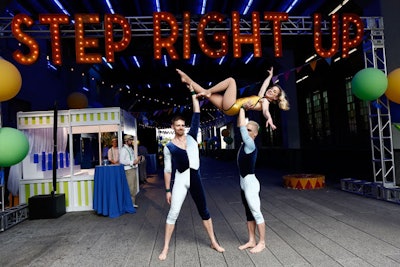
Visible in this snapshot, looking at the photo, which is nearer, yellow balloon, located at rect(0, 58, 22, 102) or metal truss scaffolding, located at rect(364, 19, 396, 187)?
yellow balloon, located at rect(0, 58, 22, 102)

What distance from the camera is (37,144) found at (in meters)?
7.38

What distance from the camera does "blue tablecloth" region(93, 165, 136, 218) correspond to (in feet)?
21.1

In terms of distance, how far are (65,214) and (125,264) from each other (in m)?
3.94

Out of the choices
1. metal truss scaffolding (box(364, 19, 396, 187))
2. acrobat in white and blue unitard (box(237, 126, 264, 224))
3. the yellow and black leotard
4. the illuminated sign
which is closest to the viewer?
the yellow and black leotard

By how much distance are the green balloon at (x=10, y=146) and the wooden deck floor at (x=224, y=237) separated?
1.33 meters

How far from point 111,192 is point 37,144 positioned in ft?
8.26

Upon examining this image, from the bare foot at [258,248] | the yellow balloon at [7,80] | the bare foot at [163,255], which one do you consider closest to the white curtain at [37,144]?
the yellow balloon at [7,80]

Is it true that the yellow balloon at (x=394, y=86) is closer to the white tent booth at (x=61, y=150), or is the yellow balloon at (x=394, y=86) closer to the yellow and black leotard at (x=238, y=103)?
the yellow and black leotard at (x=238, y=103)

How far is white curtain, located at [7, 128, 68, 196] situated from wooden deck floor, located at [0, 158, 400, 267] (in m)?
1.32

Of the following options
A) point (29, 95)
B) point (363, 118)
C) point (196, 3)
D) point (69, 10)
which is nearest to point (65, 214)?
point (29, 95)

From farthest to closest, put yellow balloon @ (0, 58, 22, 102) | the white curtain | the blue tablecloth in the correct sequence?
the white curtain
the blue tablecloth
yellow balloon @ (0, 58, 22, 102)

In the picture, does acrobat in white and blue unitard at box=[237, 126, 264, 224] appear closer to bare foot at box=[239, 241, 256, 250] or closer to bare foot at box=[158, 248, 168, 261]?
bare foot at box=[239, 241, 256, 250]

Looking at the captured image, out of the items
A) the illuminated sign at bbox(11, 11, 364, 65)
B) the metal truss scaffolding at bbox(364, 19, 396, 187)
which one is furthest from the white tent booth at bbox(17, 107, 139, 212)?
the metal truss scaffolding at bbox(364, 19, 396, 187)

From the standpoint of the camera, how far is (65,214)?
22.4ft
